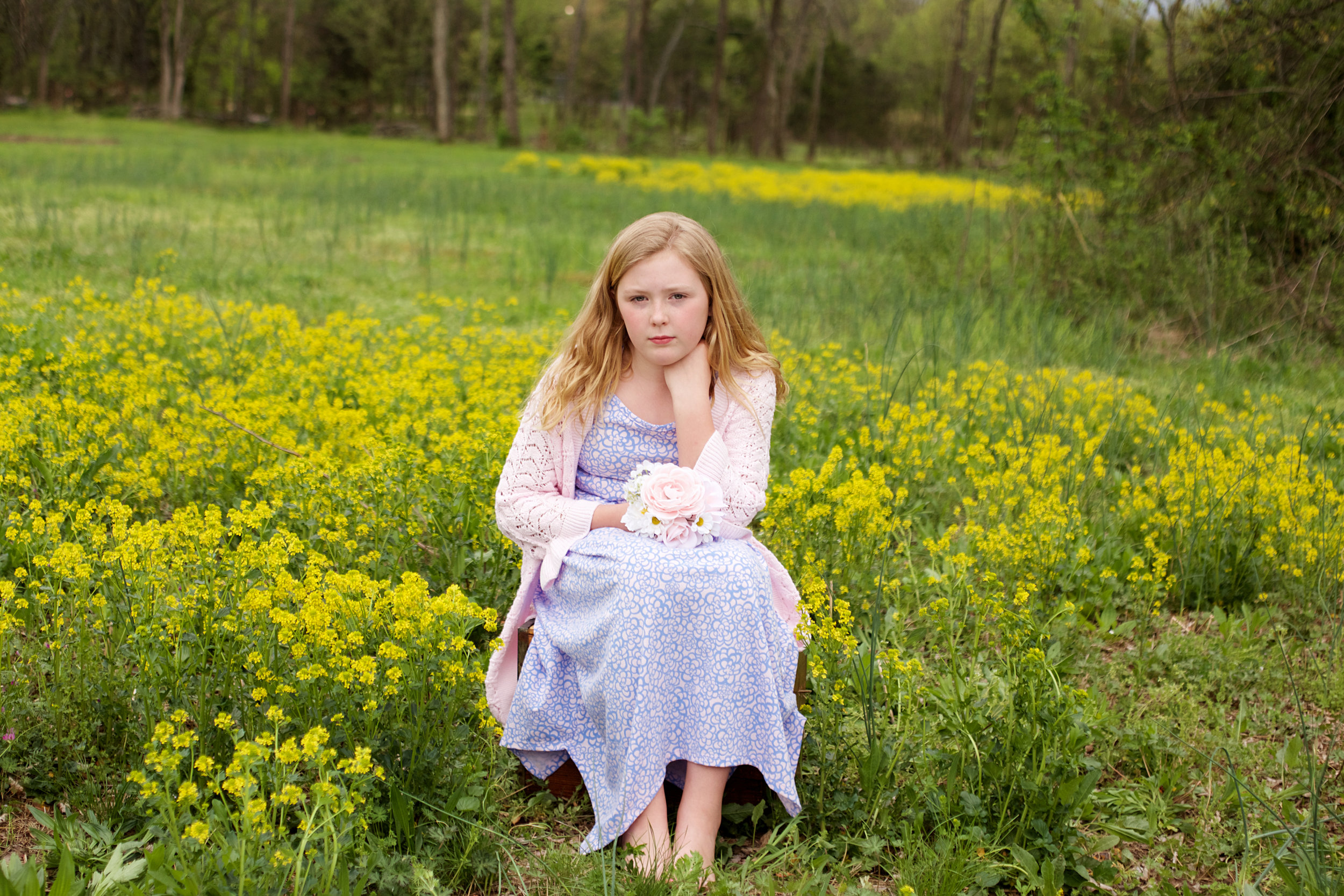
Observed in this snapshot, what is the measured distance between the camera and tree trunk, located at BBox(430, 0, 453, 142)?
3241cm

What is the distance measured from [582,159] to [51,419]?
20134 millimetres

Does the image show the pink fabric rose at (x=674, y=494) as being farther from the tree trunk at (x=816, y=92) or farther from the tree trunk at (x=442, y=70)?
the tree trunk at (x=816, y=92)

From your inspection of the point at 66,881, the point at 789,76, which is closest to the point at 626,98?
the point at 789,76

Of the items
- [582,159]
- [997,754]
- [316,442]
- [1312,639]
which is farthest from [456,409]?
[582,159]

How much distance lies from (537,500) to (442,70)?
33.9 metres

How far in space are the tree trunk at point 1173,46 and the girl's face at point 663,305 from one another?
20.0ft

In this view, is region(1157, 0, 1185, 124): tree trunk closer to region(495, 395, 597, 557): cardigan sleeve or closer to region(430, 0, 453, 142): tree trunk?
region(495, 395, 597, 557): cardigan sleeve

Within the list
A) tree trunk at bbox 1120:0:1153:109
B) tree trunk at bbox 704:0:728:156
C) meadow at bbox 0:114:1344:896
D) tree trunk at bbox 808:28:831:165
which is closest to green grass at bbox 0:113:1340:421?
meadow at bbox 0:114:1344:896

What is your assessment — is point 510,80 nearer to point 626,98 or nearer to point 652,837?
point 626,98

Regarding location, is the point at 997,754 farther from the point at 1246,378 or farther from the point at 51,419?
the point at 1246,378

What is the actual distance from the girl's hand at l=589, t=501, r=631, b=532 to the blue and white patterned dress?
2.5 inches

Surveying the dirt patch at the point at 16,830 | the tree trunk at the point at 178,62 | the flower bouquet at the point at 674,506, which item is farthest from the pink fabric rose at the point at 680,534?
the tree trunk at the point at 178,62

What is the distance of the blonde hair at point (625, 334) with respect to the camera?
8.13 feet

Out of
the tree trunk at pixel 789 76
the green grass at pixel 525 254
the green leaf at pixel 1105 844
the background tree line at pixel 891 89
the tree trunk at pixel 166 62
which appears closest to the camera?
the green leaf at pixel 1105 844
